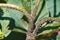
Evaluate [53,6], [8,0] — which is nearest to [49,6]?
[53,6]

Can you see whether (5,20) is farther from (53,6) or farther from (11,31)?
(53,6)

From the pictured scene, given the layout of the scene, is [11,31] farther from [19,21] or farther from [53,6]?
[53,6]

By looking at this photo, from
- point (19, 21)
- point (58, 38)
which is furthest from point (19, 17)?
point (58, 38)

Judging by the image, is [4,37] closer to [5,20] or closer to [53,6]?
[5,20]

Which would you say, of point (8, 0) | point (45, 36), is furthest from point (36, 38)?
point (8, 0)

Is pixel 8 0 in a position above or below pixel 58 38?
above

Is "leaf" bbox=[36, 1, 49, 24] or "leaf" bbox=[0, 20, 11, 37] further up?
"leaf" bbox=[36, 1, 49, 24]

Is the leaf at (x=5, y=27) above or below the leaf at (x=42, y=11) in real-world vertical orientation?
below
